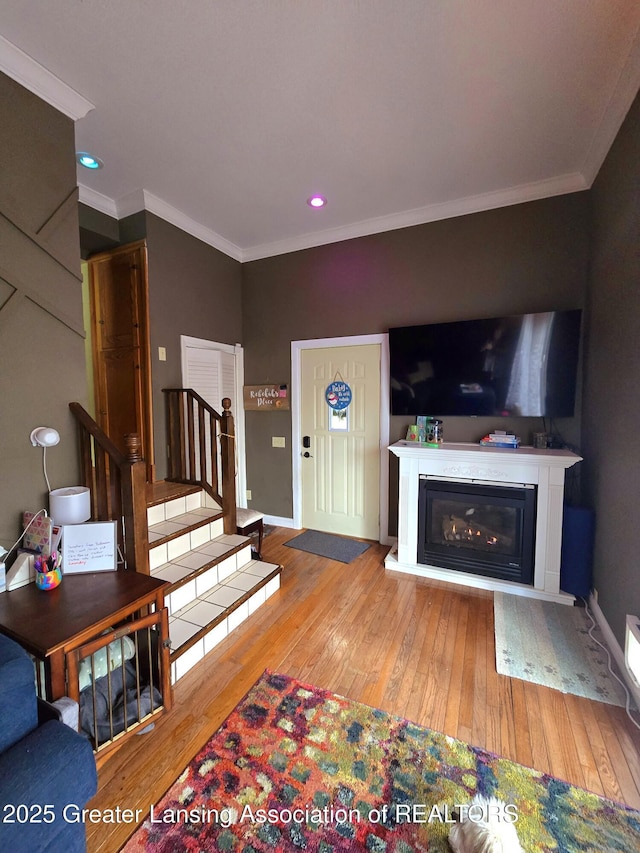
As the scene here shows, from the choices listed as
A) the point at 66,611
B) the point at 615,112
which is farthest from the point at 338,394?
the point at 66,611

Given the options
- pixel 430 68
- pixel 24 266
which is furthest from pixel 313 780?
pixel 430 68

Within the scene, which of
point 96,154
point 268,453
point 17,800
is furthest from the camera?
point 268,453

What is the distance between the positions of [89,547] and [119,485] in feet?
1.06

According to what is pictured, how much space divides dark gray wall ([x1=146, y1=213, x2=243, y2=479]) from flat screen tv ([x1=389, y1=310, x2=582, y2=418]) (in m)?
1.89

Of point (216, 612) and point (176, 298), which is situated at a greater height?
point (176, 298)

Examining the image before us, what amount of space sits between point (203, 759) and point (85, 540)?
1.09 m

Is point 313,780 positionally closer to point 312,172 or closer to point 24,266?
point 24,266

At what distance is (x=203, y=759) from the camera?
1412 mm

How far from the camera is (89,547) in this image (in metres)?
1.74

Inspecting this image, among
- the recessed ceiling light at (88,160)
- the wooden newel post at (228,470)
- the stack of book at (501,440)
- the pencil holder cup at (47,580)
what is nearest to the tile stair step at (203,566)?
the wooden newel post at (228,470)

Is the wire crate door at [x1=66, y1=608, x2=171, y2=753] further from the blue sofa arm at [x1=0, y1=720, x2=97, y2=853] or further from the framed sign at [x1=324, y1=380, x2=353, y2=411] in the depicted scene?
the framed sign at [x1=324, y1=380, x2=353, y2=411]

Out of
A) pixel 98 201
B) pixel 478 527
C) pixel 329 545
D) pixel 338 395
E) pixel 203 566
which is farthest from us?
pixel 338 395

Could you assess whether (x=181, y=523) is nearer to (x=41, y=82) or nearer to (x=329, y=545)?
(x=329, y=545)

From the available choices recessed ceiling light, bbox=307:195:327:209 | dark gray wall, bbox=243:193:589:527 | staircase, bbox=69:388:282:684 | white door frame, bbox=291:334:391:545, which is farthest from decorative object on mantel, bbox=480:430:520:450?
recessed ceiling light, bbox=307:195:327:209
